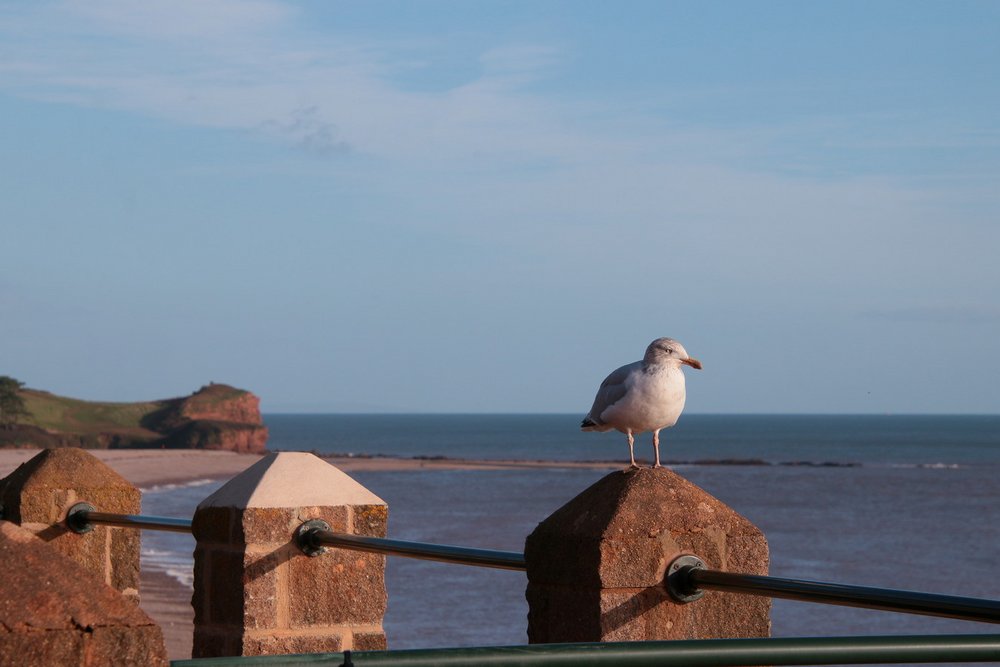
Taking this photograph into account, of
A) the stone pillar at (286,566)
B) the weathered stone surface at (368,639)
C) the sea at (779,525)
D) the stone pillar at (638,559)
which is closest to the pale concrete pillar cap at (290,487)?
the stone pillar at (286,566)

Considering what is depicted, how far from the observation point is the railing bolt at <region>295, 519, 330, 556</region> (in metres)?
4.70

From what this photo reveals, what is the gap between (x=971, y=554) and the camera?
39875 mm

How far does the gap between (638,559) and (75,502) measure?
347 centimetres

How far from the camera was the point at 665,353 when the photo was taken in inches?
163

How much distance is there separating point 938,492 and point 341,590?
2657 inches

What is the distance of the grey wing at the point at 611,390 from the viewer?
13.6 ft

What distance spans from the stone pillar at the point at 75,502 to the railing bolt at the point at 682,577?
10.3 feet

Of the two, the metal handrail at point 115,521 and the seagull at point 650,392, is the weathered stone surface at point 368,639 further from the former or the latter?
the seagull at point 650,392

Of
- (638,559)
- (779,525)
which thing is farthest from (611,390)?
(779,525)

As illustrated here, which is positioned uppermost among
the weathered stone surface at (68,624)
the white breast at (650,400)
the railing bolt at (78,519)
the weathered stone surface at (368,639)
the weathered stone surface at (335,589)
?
the white breast at (650,400)

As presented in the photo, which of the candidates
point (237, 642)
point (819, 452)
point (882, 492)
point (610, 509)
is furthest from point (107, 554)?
point (819, 452)

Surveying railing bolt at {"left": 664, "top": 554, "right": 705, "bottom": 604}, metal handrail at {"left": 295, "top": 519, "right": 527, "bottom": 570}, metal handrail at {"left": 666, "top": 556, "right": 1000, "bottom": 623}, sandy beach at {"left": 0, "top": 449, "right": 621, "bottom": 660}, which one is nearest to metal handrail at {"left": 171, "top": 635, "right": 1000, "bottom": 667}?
metal handrail at {"left": 666, "top": 556, "right": 1000, "bottom": 623}

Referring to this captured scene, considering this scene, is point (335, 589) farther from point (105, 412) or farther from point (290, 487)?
point (105, 412)

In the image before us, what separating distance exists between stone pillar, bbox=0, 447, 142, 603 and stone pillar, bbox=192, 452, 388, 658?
1278 millimetres
